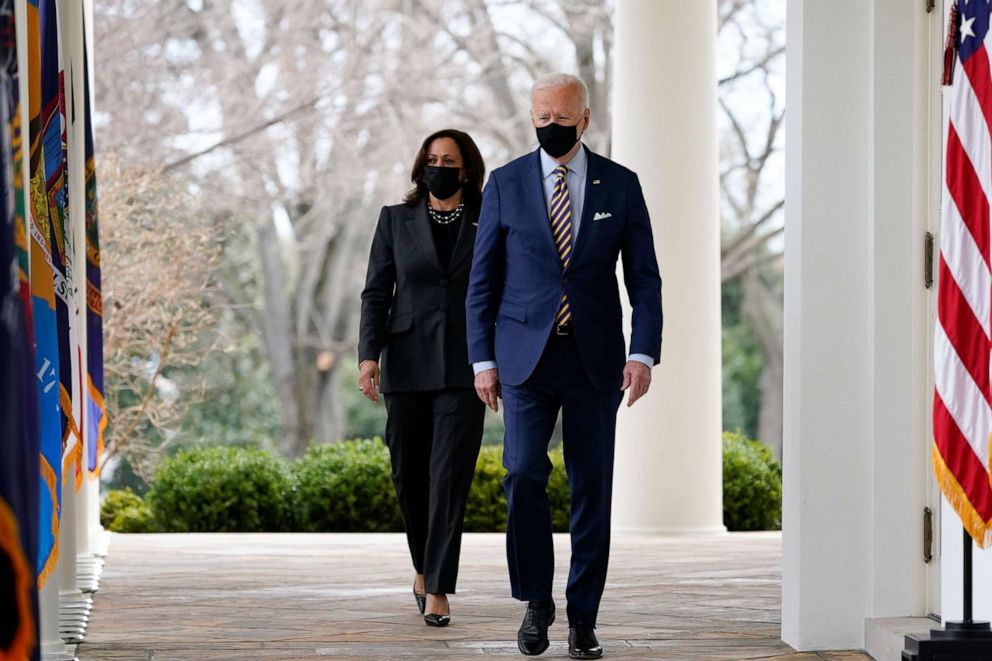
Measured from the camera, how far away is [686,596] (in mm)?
7602

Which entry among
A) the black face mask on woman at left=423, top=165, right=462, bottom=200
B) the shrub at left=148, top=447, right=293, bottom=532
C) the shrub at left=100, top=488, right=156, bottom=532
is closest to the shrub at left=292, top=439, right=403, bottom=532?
the shrub at left=148, top=447, right=293, bottom=532

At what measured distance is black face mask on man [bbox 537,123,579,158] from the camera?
5508 millimetres

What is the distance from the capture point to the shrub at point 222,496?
1208cm

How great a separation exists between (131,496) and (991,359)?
32.0 feet

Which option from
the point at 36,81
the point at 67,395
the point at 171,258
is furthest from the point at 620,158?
the point at 36,81

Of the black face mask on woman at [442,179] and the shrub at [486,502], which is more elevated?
the black face mask on woman at [442,179]

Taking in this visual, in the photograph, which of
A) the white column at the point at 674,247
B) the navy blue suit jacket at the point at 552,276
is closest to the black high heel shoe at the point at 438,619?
the navy blue suit jacket at the point at 552,276

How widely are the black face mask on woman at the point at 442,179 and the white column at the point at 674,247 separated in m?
5.00

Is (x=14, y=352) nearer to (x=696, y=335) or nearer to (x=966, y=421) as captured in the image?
(x=966, y=421)

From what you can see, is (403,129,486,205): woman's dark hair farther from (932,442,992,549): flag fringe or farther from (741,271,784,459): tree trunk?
(741,271,784,459): tree trunk

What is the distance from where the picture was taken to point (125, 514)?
41.7ft

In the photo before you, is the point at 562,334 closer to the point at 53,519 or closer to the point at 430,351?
the point at 430,351

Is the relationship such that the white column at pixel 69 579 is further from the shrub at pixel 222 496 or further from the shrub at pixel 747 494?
the shrub at pixel 747 494

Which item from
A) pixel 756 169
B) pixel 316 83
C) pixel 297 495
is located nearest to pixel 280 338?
pixel 316 83
